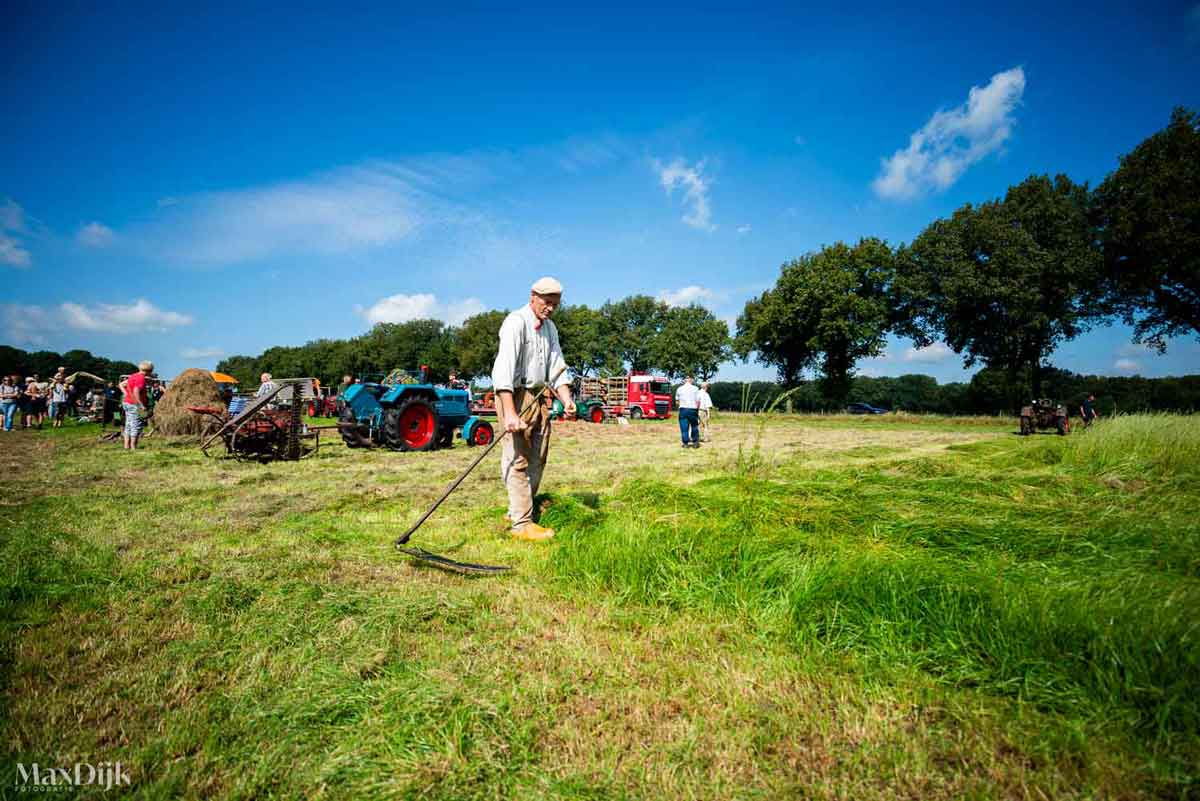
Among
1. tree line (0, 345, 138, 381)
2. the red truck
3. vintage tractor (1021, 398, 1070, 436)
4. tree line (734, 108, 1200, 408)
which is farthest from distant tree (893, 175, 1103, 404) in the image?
tree line (0, 345, 138, 381)

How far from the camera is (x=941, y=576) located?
7.72ft

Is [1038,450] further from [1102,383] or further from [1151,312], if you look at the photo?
[1102,383]

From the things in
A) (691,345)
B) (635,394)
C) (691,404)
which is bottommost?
(691,404)

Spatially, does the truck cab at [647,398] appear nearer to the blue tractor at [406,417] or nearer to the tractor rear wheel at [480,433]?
the tractor rear wheel at [480,433]

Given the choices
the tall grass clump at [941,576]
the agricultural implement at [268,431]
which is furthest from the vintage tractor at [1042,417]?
the agricultural implement at [268,431]

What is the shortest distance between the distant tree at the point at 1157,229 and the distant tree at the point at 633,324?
3512 centimetres

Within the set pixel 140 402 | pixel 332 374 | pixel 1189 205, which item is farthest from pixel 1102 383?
pixel 332 374

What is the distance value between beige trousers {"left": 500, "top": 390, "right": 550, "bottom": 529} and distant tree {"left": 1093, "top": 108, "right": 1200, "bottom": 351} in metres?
33.3

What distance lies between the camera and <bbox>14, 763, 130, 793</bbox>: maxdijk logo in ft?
4.94

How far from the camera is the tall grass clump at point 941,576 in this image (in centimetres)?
178

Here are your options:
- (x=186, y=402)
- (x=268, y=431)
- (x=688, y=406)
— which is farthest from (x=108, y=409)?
(x=688, y=406)

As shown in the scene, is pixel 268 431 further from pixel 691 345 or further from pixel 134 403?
pixel 691 345

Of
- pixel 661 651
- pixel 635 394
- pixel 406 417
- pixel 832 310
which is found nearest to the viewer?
pixel 661 651

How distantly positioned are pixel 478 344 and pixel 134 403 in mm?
43436
